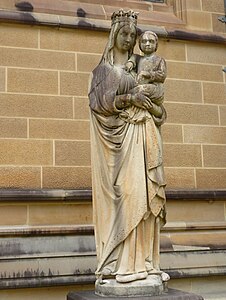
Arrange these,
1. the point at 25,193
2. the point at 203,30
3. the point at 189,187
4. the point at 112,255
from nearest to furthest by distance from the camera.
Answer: the point at 112,255, the point at 25,193, the point at 189,187, the point at 203,30

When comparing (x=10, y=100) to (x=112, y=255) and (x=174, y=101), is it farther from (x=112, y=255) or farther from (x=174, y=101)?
(x=112, y=255)

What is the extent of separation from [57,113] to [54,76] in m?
0.45

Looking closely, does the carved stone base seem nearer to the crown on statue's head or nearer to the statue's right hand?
the statue's right hand

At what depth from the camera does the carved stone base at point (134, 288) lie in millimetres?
4137

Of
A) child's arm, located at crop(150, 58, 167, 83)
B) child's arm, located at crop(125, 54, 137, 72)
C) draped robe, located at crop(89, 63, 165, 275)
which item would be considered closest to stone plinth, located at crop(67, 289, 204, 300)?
draped robe, located at crop(89, 63, 165, 275)

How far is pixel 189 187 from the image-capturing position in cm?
687

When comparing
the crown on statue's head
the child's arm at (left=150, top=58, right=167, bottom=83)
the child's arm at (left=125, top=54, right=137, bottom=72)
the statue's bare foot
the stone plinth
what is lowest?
the stone plinth

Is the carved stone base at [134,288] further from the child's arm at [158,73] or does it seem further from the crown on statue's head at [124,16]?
the crown on statue's head at [124,16]

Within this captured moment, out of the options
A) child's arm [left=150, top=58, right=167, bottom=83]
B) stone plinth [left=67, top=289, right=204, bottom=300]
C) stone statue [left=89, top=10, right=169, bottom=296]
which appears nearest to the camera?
stone plinth [left=67, top=289, right=204, bottom=300]

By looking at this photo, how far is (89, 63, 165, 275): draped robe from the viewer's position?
423 cm

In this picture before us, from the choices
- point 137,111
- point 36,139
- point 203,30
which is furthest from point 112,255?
point 203,30

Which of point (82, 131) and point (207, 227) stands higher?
point (82, 131)

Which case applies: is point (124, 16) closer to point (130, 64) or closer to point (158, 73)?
point (130, 64)

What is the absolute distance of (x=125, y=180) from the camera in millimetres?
4270
